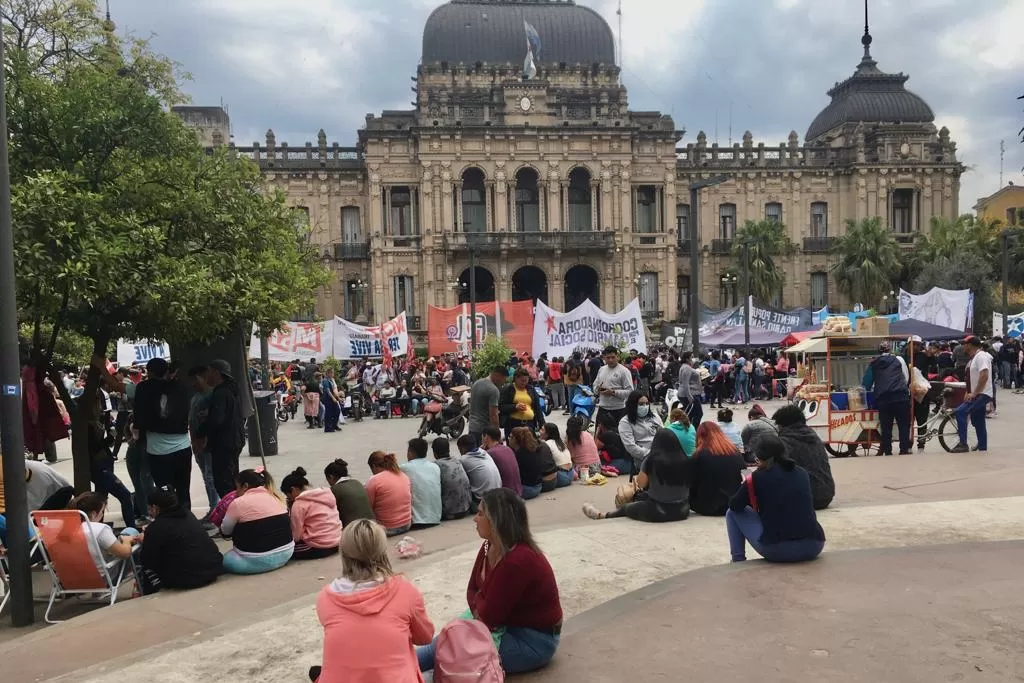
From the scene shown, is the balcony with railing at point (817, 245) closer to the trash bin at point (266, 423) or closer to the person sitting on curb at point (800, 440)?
the trash bin at point (266, 423)

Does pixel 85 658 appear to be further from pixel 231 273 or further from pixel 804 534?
pixel 804 534

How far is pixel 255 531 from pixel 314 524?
1.94 feet

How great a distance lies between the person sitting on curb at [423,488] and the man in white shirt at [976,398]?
801cm

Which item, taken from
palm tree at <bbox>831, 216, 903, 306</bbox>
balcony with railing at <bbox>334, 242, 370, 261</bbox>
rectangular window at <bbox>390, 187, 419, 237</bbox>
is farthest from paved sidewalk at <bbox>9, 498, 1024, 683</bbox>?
balcony with railing at <bbox>334, 242, 370, 261</bbox>

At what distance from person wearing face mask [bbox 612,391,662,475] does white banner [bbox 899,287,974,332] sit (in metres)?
18.4

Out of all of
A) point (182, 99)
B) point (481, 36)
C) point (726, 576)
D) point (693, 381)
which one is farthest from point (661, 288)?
point (726, 576)

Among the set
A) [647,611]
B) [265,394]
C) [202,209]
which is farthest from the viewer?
[265,394]

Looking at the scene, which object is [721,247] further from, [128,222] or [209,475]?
[128,222]

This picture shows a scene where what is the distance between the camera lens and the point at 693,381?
15.9 meters

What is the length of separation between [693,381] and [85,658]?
1216 cm

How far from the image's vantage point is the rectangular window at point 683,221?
50.0 metres

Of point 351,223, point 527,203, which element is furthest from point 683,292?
point 351,223

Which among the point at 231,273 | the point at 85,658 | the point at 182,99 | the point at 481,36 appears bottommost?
the point at 85,658

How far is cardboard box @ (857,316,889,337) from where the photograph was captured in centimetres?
1443
